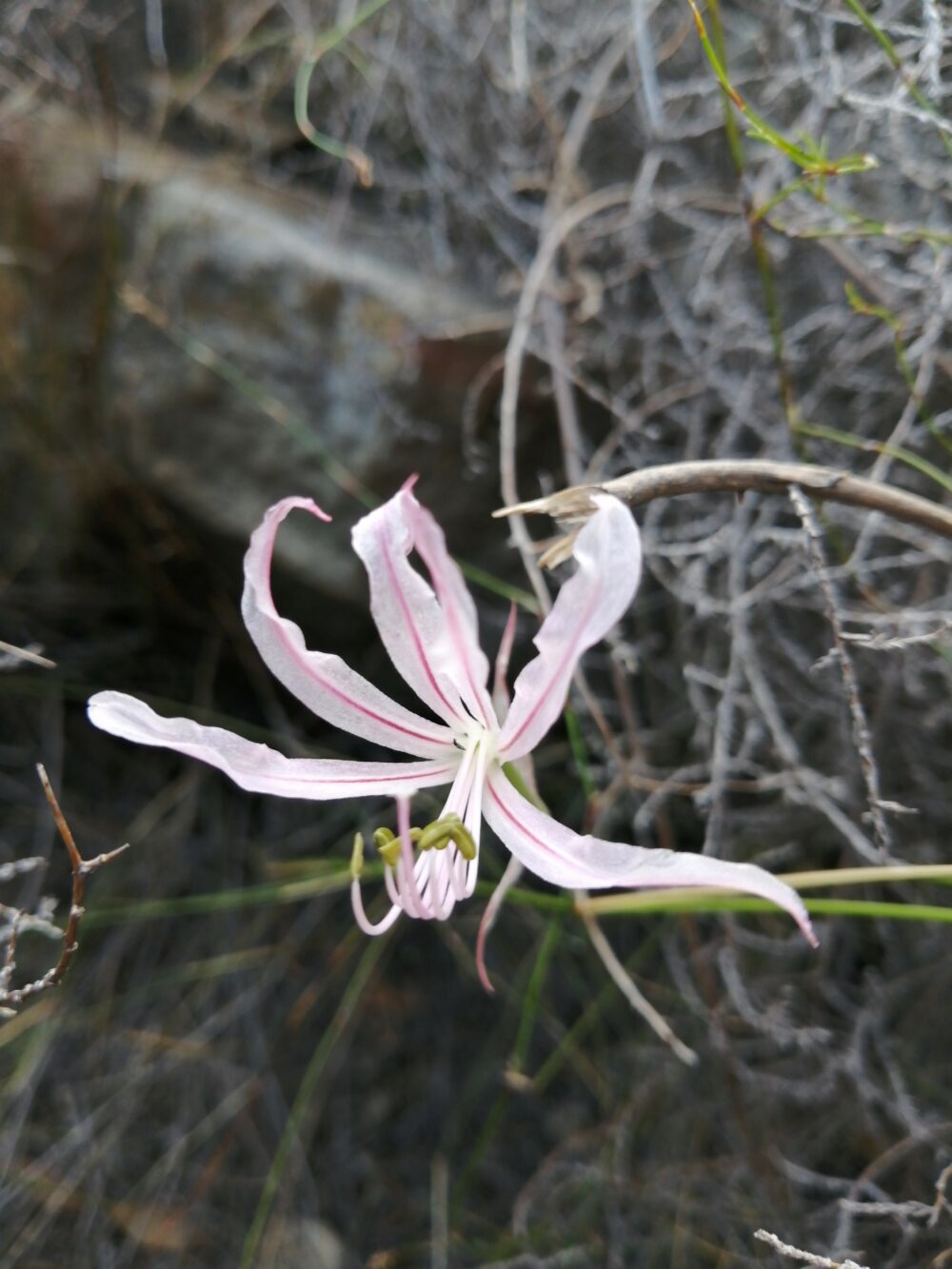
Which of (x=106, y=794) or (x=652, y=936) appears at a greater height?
(x=106, y=794)

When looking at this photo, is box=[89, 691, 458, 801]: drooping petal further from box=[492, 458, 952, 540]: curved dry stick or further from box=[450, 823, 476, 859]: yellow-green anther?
box=[492, 458, 952, 540]: curved dry stick

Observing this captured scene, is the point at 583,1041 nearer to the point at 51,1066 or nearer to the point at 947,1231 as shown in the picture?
the point at 947,1231

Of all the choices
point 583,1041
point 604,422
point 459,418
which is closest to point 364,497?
point 459,418

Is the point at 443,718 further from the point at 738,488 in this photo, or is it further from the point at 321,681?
the point at 738,488

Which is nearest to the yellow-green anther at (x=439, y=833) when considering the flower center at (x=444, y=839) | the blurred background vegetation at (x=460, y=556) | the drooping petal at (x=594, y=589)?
the flower center at (x=444, y=839)

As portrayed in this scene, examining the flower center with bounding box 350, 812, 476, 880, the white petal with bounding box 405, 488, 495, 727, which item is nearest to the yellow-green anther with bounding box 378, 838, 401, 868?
the flower center with bounding box 350, 812, 476, 880
